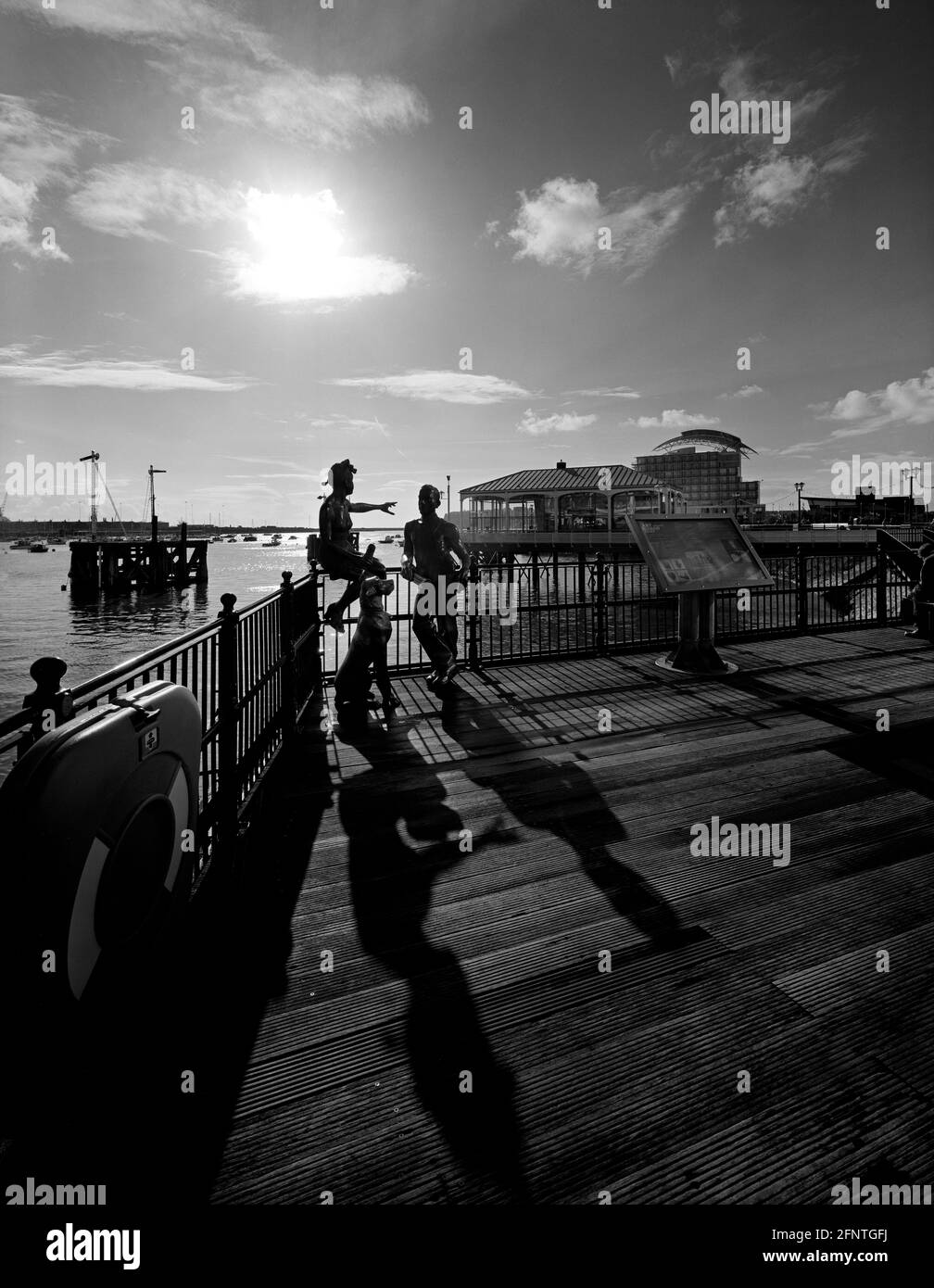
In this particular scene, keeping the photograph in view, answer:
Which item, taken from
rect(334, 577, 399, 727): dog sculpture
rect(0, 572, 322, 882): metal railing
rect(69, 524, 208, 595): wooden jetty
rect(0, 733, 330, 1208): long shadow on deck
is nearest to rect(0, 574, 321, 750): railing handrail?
rect(0, 572, 322, 882): metal railing

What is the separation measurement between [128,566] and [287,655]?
175 ft

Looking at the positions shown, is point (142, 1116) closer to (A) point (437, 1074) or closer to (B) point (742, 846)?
(A) point (437, 1074)

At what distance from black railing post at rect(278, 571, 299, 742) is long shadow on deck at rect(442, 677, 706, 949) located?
4.75 feet

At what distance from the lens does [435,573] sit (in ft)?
27.1

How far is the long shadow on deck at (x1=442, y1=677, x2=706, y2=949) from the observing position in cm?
319

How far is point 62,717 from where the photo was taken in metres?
1.94

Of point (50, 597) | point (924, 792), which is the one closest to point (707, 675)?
point (924, 792)

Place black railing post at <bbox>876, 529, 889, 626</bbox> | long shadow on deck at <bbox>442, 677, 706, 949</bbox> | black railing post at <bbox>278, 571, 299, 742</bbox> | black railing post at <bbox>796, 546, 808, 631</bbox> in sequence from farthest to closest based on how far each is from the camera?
black railing post at <bbox>876, 529, 889, 626</bbox> < black railing post at <bbox>796, 546, 808, 631</bbox> < black railing post at <bbox>278, 571, 299, 742</bbox> < long shadow on deck at <bbox>442, 677, 706, 949</bbox>

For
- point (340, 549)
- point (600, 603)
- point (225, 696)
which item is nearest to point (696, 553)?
point (600, 603)

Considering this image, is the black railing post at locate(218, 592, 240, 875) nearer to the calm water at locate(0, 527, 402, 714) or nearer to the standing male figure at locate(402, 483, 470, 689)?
the standing male figure at locate(402, 483, 470, 689)

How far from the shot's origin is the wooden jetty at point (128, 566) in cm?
5038

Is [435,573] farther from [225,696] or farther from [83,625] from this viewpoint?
[83,625]

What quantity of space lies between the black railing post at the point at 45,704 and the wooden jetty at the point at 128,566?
54.3 meters
